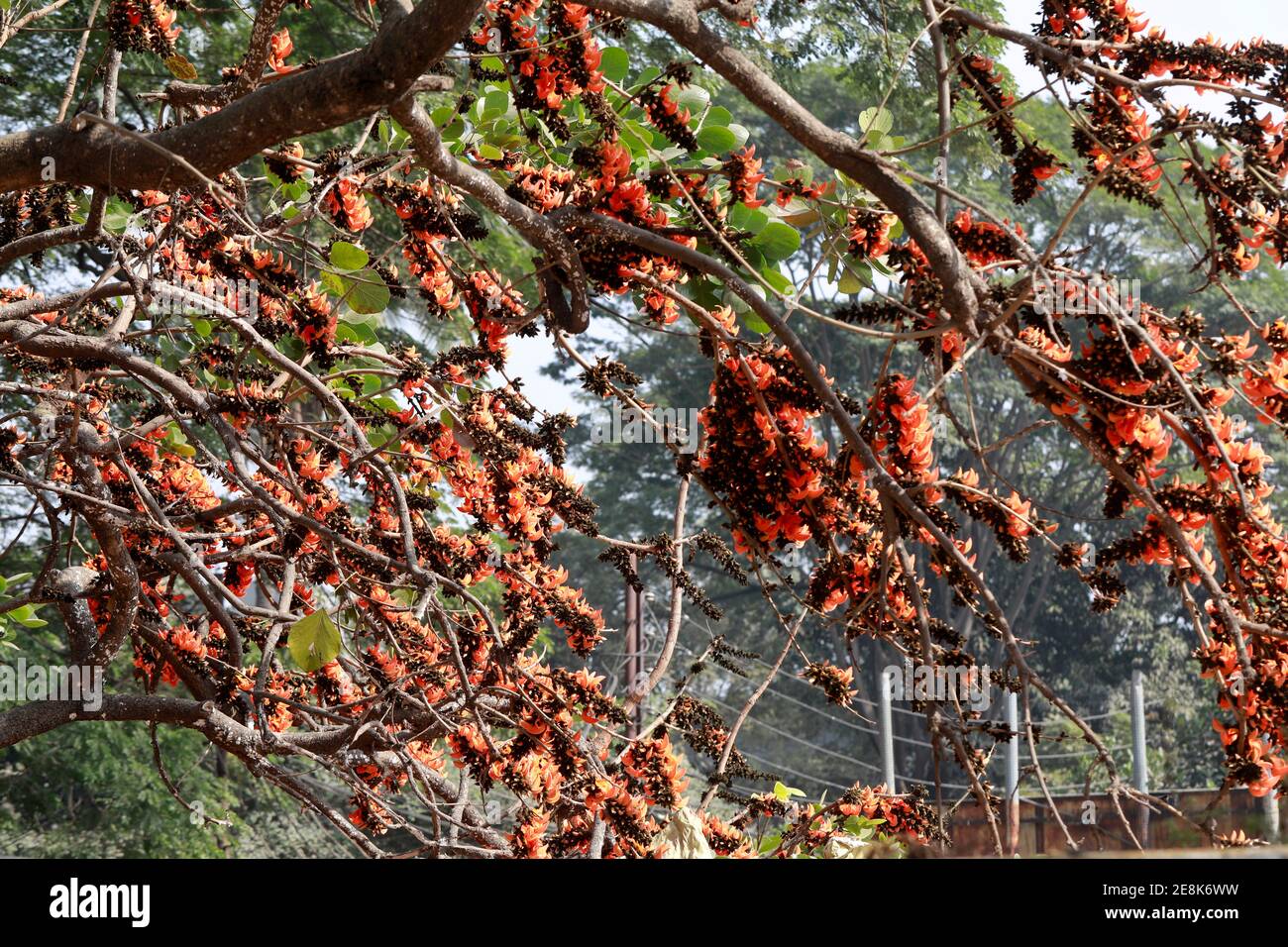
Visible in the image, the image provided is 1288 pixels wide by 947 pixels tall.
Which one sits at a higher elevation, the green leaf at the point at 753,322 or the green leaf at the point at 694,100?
the green leaf at the point at 694,100

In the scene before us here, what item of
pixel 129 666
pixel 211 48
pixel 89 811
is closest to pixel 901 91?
pixel 211 48

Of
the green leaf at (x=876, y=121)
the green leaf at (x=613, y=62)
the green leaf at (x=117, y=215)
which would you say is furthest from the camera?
the green leaf at (x=117, y=215)

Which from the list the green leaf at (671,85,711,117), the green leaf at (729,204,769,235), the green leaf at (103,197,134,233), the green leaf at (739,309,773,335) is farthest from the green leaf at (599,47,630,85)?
the green leaf at (103,197,134,233)

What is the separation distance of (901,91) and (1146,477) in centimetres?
830

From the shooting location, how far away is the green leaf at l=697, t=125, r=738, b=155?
2.75m

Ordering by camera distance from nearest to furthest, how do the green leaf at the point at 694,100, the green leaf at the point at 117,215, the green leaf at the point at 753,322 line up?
the green leaf at the point at 753,322, the green leaf at the point at 694,100, the green leaf at the point at 117,215

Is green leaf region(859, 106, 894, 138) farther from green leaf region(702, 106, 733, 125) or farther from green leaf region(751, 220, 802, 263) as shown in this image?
green leaf region(702, 106, 733, 125)

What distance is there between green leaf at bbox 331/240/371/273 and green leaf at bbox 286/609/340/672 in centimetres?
82

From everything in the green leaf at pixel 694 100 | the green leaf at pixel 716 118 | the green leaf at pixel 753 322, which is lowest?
the green leaf at pixel 753 322

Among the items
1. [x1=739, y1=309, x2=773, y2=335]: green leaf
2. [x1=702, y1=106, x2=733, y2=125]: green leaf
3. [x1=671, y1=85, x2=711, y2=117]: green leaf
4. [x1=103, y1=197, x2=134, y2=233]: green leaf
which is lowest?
[x1=739, y1=309, x2=773, y2=335]: green leaf

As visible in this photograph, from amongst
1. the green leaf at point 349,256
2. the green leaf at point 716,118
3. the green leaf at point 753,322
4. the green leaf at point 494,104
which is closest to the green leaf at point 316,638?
the green leaf at point 349,256

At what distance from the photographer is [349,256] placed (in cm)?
280

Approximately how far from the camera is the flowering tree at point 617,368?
1.88 metres

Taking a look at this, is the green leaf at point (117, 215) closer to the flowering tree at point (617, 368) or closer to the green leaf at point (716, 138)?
the flowering tree at point (617, 368)
